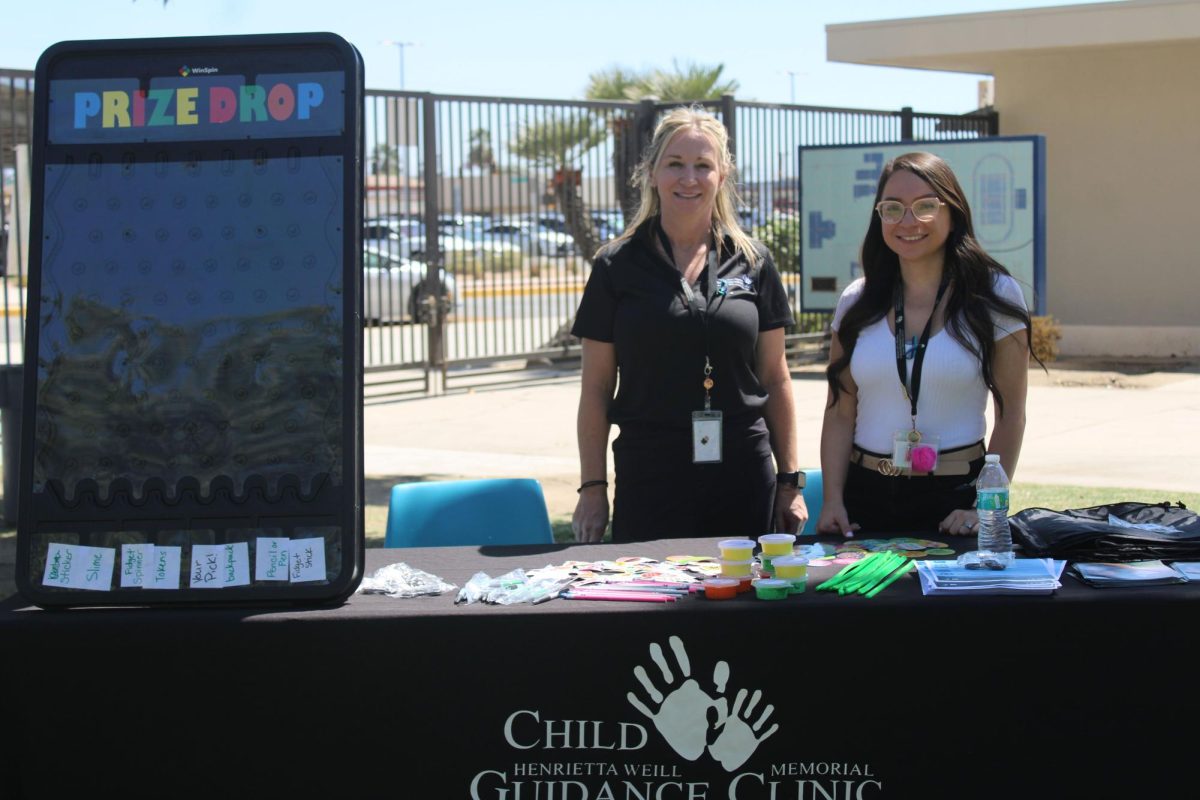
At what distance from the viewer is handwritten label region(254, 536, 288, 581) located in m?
3.05

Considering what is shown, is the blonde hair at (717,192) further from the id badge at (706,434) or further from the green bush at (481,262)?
the green bush at (481,262)

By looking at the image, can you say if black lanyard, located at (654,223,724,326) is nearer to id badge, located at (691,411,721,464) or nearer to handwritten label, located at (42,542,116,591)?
id badge, located at (691,411,721,464)

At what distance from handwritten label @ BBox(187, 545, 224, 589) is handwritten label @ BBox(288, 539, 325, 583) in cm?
15

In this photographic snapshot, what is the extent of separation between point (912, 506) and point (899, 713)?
86cm

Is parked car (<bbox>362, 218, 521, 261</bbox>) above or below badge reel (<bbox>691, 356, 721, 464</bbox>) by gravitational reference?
above

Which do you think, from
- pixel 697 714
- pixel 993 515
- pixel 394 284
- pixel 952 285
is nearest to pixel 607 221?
pixel 394 284

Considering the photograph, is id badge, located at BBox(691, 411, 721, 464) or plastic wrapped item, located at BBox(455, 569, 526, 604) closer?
plastic wrapped item, located at BBox(455, 569, 526, 604)

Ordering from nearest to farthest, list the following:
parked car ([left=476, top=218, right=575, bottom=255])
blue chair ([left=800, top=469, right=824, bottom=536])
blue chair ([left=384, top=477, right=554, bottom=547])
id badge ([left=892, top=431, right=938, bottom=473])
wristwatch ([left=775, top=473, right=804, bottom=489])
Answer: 1. id badge ([left=892, top=431, right=938, bottom=473])
2. wristwatch ([left=775, top=473, right=804, bottom=489])
3. blue chair ([left=384, top=477, right=554, bottom=547])
4. blue chair ([left=800, top=469, right=824, bottom=536])
5. parked car ([left=476, top=218, right=575, bottom=255])

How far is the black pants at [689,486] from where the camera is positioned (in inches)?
154

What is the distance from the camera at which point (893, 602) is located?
9.84 ft

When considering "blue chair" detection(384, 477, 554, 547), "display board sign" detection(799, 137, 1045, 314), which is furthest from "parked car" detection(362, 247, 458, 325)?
"blue chair" detection(384, 477, 554, 547)

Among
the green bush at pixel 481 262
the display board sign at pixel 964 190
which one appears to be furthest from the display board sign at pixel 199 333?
the green bush at pixel 481 262

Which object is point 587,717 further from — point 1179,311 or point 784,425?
point 1179,311

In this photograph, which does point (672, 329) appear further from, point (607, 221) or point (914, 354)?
point (607, 221)
